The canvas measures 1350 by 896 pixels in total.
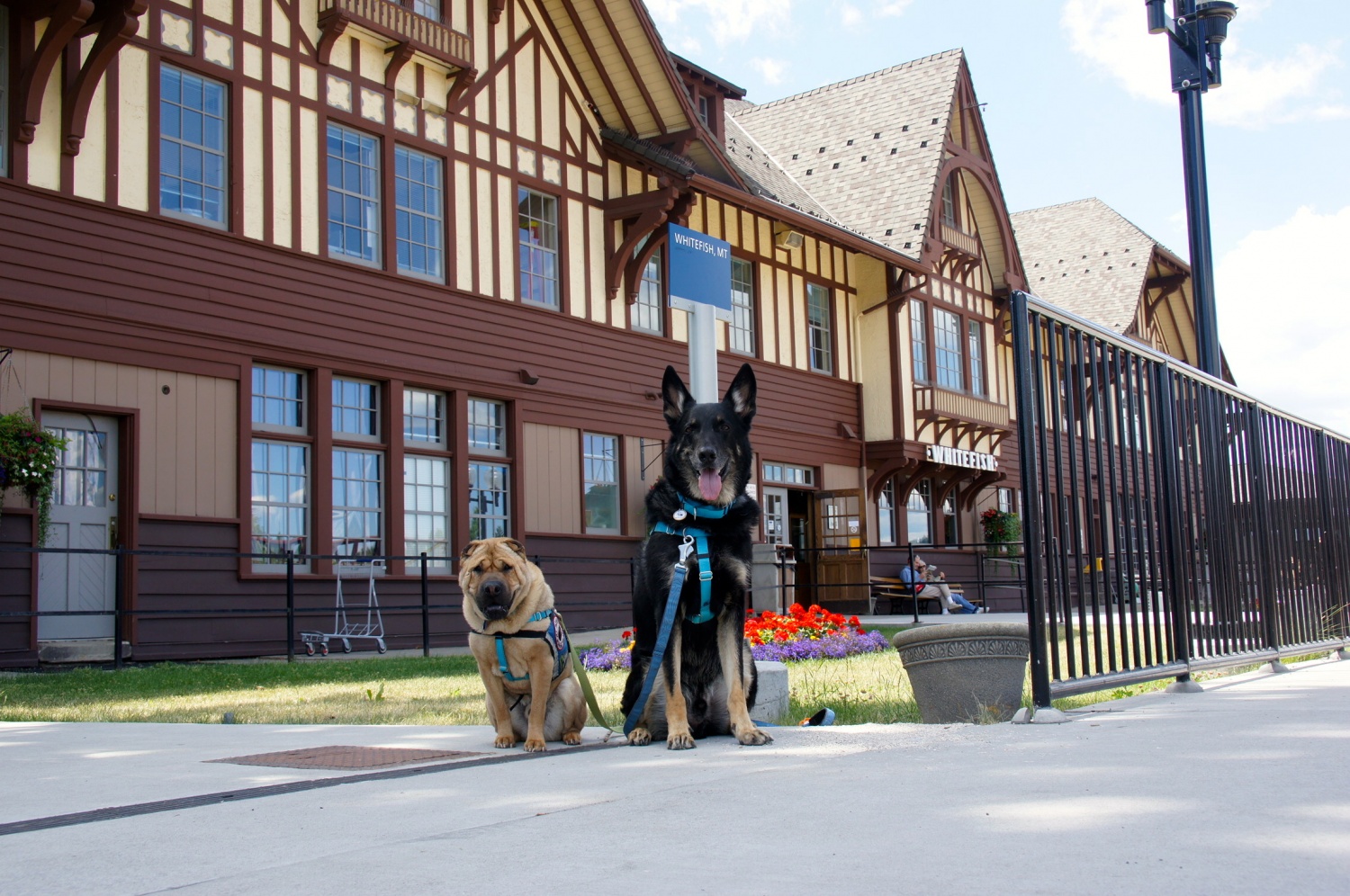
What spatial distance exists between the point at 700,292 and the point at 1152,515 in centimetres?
492

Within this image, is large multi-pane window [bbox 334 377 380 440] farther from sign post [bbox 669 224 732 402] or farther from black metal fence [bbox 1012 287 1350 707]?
black metal fence [bbox 1012 287 1350 707]

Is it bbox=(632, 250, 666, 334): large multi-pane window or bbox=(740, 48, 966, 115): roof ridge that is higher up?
bbox=(740, 48, 966, 115): roof ridge

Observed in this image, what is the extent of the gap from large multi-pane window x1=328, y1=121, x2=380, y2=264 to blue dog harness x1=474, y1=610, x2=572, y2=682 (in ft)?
38.0

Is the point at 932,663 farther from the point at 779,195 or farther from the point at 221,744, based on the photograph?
the point at 779,195

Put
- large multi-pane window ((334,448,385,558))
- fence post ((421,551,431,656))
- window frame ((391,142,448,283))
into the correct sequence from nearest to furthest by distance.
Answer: fence post ((421,551,431,656)) → large multi-pane window ((334,448,385,558)) → window frame ((391,142,448,283))

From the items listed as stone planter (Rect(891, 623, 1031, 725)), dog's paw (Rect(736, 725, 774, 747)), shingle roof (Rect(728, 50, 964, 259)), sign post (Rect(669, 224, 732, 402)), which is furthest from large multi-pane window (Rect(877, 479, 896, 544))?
dog's paw (Rect(736, 725, 774, 747))

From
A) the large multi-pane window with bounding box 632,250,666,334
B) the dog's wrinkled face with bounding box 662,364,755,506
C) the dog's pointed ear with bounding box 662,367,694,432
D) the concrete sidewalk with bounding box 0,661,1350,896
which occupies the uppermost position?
the large multi-pane window with bounding box 632,250,666,334

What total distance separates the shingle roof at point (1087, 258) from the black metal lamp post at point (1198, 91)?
85.7ft

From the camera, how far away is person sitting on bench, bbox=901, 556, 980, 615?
24891mm

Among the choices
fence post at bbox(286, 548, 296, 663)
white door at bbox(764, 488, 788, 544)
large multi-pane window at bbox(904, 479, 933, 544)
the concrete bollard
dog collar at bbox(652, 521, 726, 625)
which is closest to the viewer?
dog collar at bbox(652, 521, 726, 625)

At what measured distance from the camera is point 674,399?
19.6 ft

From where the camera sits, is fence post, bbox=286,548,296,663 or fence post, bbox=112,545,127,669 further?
fence post, bbox=286,548,296,663

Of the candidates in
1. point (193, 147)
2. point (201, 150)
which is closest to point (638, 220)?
point (201, 150)

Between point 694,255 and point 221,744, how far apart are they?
6456 millimetres
